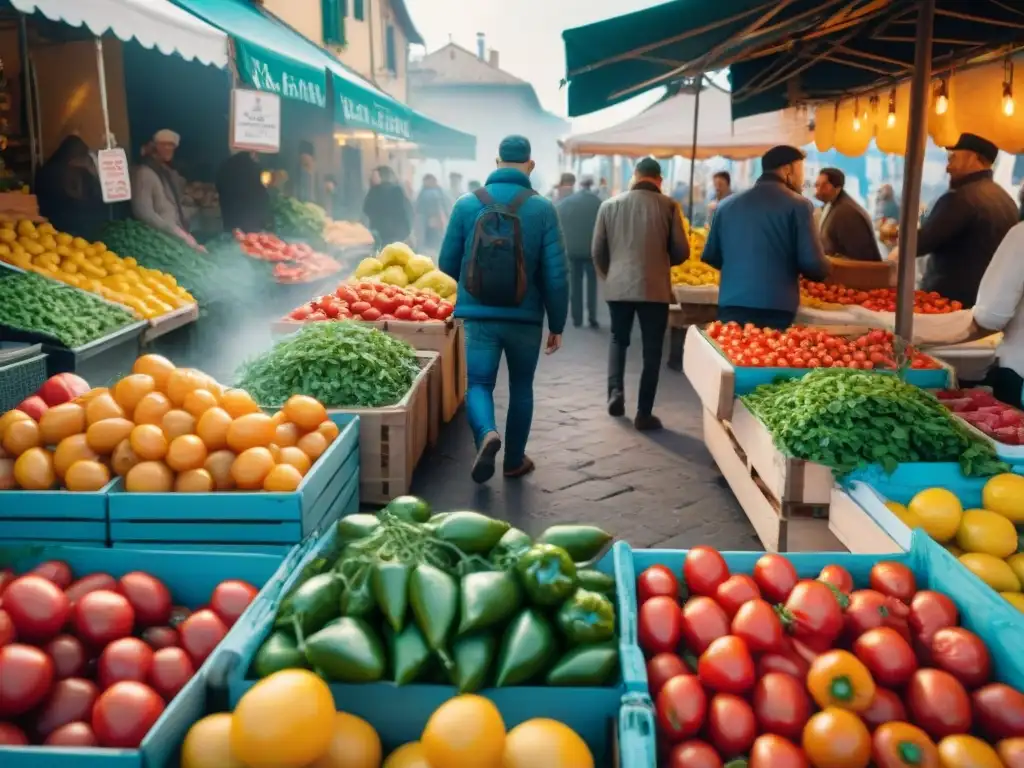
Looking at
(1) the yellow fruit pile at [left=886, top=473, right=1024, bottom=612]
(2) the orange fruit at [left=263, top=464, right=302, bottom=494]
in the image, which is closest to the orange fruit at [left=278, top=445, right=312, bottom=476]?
(2) the orange fruit at [left=263, top=464, right=302, bottom=494]

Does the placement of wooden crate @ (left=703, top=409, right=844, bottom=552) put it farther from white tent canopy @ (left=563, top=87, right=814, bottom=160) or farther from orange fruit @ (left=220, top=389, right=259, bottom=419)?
white tent canopy @ (left=563, top=87, right=814, bottom=160)

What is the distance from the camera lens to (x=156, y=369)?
11.8 ft

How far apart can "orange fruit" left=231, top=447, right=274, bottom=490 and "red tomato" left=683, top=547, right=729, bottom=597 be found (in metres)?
1.52

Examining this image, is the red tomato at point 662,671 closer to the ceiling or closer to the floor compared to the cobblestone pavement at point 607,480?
closer to the ceiling

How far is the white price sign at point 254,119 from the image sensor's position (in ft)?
20.5

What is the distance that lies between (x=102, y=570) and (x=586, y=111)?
17.7 ft

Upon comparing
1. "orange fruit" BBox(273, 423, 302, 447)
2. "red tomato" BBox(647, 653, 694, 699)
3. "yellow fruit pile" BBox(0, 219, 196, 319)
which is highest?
"yellow fruit pile" BBox(0, 219, 196, 319)

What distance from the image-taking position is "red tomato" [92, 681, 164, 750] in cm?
184

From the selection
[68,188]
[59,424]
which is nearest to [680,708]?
[59,424]

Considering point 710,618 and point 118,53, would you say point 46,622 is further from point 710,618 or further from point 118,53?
point 118,53

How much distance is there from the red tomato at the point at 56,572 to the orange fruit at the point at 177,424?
29.7 inches

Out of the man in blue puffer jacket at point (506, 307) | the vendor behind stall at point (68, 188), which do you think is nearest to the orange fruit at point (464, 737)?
the man in blue puffer jacket at point (506, 307)

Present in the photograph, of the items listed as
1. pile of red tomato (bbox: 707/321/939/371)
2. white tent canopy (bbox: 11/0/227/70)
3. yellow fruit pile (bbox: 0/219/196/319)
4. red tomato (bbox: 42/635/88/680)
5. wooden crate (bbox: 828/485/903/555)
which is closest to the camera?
red tomato (bbox: 42/635/88/680)

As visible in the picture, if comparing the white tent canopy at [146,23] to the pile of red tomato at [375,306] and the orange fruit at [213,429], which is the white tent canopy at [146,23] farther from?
the orange fruit at [213,429]
